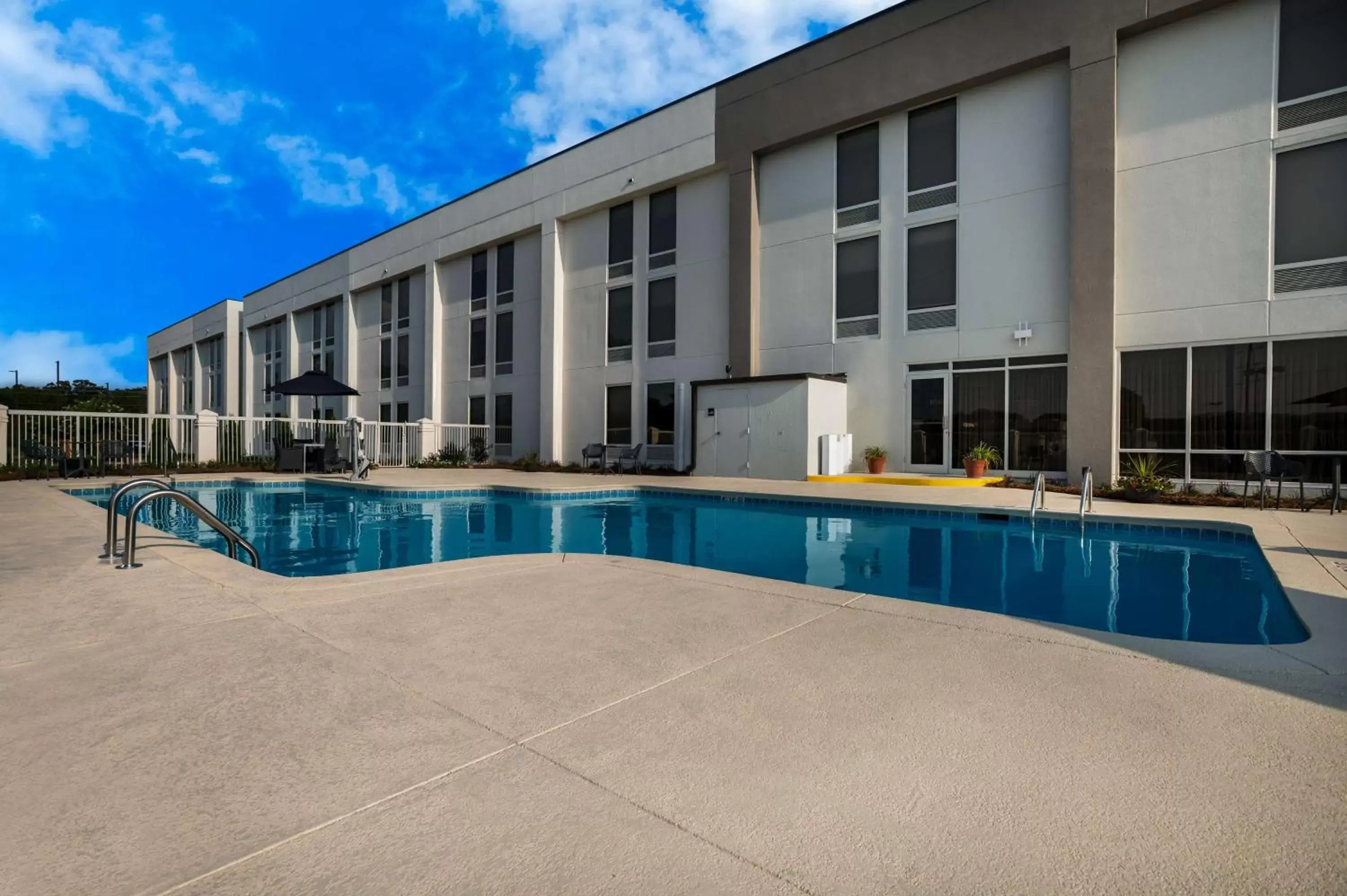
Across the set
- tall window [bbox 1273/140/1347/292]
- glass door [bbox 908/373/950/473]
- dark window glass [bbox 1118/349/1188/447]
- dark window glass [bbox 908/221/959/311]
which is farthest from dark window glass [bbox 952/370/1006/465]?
tall window [bbox 1273/140/1347/292]

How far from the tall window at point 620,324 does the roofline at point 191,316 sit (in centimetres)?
2629

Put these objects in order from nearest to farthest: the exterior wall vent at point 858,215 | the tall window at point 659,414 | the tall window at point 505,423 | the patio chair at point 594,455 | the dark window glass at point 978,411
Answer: the dark window glass at point 978,411 → the exterior wall vent at point 858,215 → the tall window at point 659,414 → the patio chair at point 594,455 → the tall window at point 505,423

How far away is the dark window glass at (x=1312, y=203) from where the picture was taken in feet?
30.9

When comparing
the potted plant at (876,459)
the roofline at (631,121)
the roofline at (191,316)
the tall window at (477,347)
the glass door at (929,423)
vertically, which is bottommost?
the potted plant at (876,459)

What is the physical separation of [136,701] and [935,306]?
42.4ft

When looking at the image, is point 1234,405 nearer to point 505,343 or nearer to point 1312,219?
point 1312,219

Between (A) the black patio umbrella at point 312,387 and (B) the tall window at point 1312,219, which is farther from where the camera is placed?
(A) the black patio umbrella at point 312,387

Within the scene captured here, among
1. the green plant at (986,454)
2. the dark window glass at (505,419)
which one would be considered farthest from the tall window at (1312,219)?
the dark window glass at (505,419)

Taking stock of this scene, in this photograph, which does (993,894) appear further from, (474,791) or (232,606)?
(232,606)

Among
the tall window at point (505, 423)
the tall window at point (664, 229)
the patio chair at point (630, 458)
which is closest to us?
the patio chair at point (630, 458)

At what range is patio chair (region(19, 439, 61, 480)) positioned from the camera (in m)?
12.6

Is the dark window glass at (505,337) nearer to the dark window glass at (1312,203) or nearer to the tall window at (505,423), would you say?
the tall window at (505,423)

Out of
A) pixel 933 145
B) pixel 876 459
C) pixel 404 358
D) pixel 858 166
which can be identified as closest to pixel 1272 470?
pixel 876 459

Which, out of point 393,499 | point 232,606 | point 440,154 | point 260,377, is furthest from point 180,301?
point 232,606
